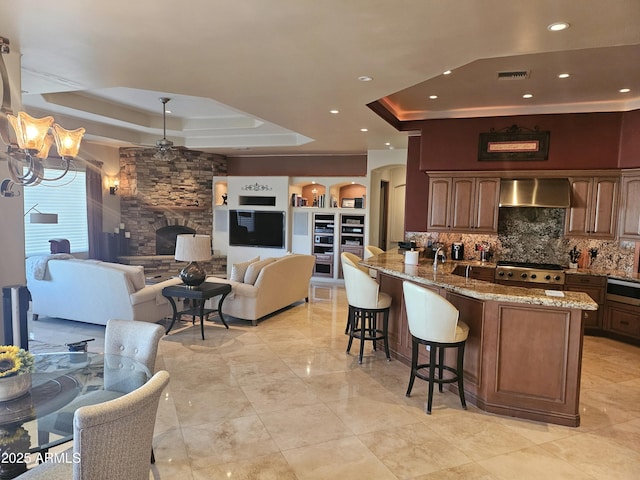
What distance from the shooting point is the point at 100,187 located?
29.8ft

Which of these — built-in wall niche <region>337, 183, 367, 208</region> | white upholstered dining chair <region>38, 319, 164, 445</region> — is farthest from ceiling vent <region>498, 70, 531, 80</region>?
built-in wall niche <region>337, 183, 367, 208</region>

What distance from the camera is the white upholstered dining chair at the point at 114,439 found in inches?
60.2

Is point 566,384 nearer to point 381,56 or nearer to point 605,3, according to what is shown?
point 605,3

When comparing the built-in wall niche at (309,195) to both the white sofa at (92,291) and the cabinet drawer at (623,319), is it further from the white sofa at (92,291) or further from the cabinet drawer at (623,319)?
the cabinet drawer at (623,319)

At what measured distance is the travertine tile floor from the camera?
2.69m

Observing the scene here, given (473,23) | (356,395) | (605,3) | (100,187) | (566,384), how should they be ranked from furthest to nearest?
(100,187), (356,395), (566,384), (473,23), (605,3)

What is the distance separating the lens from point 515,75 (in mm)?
4566

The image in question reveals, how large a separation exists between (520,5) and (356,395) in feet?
10.5

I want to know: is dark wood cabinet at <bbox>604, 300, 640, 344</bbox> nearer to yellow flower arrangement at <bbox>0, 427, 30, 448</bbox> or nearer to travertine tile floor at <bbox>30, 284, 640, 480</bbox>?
travertine tile floor at <bbox>30, 284, 640, 480</bbox>

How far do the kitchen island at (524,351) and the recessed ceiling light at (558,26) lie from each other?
1937 millimetres

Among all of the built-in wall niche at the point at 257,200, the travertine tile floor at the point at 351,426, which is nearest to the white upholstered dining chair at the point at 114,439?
the travertine tile floor at the point at 351,426

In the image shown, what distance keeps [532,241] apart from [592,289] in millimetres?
1131

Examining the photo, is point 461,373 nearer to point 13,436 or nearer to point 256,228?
point 13,436

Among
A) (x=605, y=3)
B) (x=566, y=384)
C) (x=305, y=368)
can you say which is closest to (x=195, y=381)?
(x=305, y=368)
